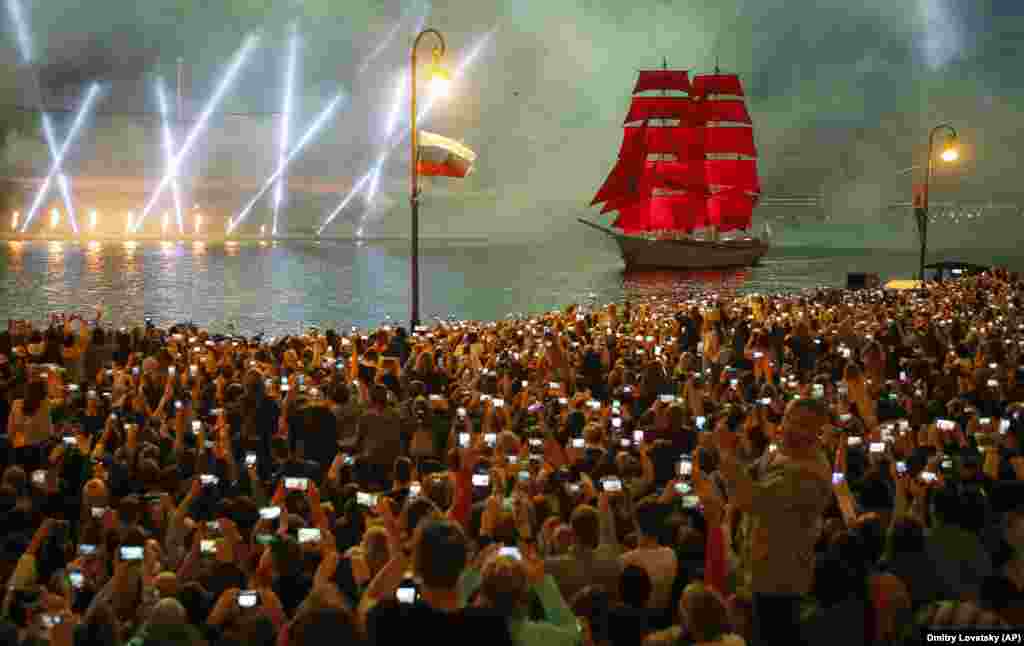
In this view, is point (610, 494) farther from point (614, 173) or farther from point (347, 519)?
point (614, 173)

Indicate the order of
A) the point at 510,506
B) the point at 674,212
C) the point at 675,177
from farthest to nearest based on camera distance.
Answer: the point at 674,212 → the point at 675,177 → the point at 510,506

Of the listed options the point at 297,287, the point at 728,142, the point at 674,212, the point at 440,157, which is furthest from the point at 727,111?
the point at 440,157

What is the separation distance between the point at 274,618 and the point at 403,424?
174 inches

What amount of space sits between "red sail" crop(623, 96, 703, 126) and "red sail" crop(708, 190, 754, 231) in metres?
14.5

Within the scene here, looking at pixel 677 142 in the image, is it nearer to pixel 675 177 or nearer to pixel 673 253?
pixel 675 177

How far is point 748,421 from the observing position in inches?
349

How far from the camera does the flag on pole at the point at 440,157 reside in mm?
22531

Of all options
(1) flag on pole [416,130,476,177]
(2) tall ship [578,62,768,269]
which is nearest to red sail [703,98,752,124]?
(2) tall ship [578,62,768,269]

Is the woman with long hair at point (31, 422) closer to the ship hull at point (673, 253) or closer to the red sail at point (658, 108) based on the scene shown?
the red sail at point (658, 108)

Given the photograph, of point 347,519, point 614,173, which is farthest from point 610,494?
point 614,173

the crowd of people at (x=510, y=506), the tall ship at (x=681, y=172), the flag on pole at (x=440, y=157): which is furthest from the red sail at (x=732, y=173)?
the crowd of people at (x=510, y=506)

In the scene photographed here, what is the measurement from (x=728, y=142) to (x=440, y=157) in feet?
375

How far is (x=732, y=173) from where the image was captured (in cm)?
13500

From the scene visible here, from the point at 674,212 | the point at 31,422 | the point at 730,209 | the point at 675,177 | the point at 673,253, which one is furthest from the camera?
the point at 673,253
